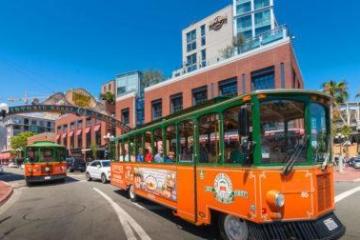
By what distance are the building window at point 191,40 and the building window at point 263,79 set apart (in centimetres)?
4664

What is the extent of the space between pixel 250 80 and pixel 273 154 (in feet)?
82.9

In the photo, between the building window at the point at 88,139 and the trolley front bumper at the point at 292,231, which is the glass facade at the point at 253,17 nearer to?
the building window at the point at 88,139

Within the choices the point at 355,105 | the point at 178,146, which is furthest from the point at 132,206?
the point at 355,105

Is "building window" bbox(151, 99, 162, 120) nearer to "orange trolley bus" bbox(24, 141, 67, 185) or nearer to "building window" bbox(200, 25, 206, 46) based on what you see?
"orange trolley bus" bbox(24, 141, 67, 185)

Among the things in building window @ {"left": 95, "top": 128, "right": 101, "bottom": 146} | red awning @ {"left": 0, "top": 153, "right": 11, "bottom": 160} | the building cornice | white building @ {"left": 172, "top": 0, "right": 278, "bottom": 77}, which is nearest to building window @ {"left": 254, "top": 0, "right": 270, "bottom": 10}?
white building @ {"left": 172, "top": 0, "right": 278, "bottom": 77}

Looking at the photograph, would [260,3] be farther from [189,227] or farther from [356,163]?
[189,227]

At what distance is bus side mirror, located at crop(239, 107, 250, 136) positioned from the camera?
596 cm

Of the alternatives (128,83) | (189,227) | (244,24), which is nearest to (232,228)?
(189,227)

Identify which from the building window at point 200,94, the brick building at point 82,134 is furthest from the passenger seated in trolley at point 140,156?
the brick building at point 82,134

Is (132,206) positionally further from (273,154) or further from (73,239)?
(273,154)

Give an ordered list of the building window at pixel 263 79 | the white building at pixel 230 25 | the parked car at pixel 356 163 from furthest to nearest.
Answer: the white building at pixel 230 25 < the parked car at pixel 356 163 < the building window at pixel 263 79

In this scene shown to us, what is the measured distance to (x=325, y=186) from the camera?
21.3ft

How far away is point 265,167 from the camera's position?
5883 mm

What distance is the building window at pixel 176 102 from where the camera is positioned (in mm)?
38491
